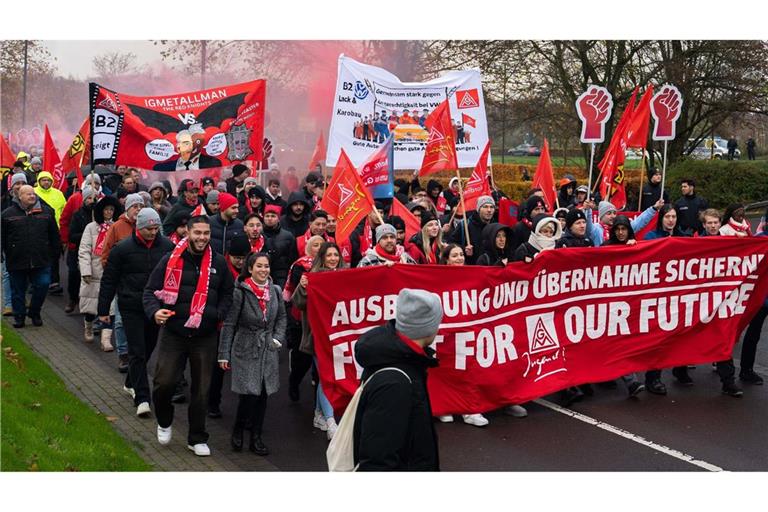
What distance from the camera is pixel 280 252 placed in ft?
32.0

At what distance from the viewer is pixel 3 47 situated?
3319 centimetres

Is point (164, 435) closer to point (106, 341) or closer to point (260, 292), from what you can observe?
point (260, 292)

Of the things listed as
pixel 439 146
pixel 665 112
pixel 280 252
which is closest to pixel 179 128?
pixel 280 252

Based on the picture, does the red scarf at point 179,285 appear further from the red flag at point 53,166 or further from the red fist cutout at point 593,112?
the red flag at point 53,166

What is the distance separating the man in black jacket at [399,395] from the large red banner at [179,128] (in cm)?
736

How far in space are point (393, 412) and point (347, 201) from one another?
5909mm

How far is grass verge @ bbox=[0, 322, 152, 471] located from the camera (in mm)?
5932

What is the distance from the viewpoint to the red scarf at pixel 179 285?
7086mm

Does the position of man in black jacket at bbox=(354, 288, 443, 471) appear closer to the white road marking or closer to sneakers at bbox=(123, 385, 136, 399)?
the white road marking

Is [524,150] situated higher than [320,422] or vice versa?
[524,150]

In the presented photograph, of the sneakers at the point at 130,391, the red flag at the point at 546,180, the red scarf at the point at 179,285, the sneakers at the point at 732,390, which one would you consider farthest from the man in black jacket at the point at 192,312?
the red flag at the point at 546,180

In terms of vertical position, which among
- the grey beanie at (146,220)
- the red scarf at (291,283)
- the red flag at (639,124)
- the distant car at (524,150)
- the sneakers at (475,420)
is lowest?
the sneakers at (475,420)

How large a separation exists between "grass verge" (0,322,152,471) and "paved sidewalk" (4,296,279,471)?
0.21m

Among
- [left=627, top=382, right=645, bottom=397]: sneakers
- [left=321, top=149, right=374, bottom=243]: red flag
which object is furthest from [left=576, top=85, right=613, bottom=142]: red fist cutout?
[left=627, top=382, right=645, bottom=397]: sneakers
